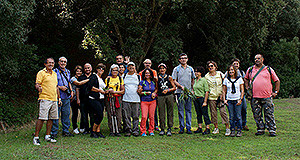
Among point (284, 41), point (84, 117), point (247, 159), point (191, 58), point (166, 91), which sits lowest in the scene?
point (247, 159)

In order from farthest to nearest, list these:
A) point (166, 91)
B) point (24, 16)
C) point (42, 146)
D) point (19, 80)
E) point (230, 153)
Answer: point (19, 80) → point (24, 16) → point (166, 91) → point (42, 146) → point (230, 153)

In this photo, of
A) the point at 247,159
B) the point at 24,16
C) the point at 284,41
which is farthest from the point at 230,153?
the point at 284,41

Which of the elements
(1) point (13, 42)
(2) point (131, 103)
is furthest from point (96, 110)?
(1) point (13, 42)

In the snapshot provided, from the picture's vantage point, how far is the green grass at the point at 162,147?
5.76 metres

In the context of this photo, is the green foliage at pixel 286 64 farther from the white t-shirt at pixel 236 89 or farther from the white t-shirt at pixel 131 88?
the white t-shirt at pixel 131 88

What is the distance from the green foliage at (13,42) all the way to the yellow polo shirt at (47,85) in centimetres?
327

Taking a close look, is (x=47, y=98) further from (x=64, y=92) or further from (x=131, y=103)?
(x=131, y=103)

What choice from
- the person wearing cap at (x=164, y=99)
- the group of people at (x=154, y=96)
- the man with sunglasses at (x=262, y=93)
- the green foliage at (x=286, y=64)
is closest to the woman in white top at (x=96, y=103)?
the group of people at (x=154, y=96)

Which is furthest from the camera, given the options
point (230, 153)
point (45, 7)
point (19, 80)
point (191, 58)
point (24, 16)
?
point (191, 58)

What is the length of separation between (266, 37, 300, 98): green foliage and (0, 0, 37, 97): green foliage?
23358 mm

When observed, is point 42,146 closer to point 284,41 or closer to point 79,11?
point 79,11

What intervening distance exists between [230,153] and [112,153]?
2.49m

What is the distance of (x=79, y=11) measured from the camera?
1900 cm

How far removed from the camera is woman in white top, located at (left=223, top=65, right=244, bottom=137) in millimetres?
7801
